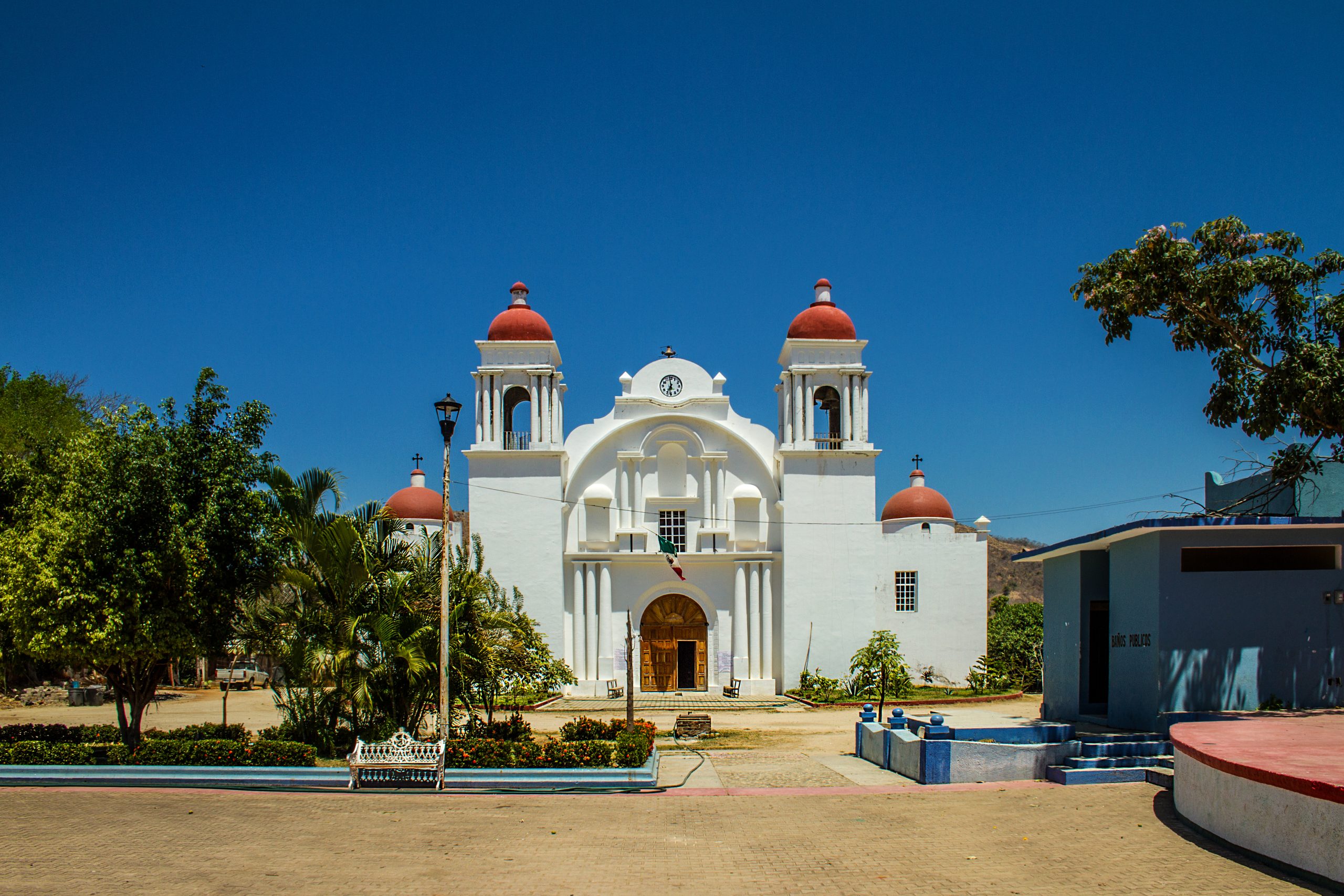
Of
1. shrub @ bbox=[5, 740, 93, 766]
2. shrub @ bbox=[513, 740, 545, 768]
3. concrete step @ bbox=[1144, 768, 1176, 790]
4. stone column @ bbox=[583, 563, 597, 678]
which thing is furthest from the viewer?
stone column @ bbox=[583, 563, 597, 678]

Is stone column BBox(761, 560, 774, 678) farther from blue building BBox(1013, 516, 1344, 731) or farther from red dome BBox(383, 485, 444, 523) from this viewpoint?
blue building BBox(1013, 516, 1344, 731)

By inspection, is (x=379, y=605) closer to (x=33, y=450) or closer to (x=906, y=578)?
(x=33, y=450)

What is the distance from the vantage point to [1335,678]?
1572 cm

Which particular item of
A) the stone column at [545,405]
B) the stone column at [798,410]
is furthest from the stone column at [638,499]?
the stone column at [798,410]

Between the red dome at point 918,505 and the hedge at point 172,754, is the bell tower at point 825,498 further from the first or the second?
the hedge at point 172,754

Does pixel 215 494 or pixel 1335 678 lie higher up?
pixel 215 494

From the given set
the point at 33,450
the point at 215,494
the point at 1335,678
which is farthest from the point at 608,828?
the point at 33,450

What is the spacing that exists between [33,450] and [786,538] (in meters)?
20.6

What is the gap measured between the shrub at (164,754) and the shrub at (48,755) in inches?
30.2

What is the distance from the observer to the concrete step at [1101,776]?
43.0ft

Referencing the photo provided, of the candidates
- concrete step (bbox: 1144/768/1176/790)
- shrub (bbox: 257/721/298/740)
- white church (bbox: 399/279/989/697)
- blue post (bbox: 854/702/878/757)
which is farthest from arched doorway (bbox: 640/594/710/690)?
concrete step (bbox: 1144/768/1176/790)

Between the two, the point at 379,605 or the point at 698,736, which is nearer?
the point at 379,605

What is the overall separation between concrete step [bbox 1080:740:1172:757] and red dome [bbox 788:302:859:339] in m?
20.9

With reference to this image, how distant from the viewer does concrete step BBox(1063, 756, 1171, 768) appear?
1325cm
